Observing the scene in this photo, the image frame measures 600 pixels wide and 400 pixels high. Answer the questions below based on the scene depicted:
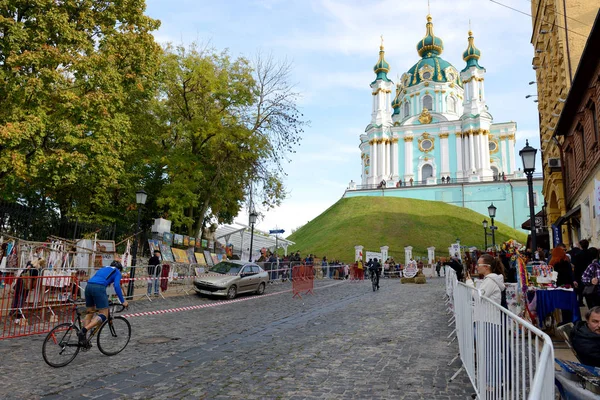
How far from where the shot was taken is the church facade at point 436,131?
7800 centimetres

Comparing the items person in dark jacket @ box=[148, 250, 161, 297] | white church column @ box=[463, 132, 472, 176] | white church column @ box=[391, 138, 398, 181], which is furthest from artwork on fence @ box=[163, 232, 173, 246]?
white church column @ box=[463, 132, 472, 176]

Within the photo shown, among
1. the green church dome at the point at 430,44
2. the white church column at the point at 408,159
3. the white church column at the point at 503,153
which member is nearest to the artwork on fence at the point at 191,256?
the white church column at the point at 408,159

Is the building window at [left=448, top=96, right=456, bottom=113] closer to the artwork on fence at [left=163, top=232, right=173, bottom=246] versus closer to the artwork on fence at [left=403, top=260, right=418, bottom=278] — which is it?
the artwork on fence at [left=403, top=260, right=418, bottom=278]

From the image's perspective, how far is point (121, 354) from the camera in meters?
7.97

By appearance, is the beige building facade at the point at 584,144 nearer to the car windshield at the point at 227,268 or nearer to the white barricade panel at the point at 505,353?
the white barricade panel at the point at 505,353

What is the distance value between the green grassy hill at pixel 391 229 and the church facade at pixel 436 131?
1186cm

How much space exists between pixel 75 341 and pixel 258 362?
3.11 metres

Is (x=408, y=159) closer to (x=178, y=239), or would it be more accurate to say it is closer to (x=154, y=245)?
(x=178, y=239)

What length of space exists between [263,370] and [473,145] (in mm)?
78018

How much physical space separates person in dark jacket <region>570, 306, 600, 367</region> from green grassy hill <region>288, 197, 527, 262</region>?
135 feet

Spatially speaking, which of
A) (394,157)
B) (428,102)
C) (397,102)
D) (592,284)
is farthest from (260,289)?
(397,102)

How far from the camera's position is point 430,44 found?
9006 cm

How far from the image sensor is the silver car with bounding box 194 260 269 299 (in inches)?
684

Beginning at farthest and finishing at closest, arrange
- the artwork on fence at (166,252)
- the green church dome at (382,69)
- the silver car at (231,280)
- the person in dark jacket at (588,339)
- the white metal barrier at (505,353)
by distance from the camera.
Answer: the green church dome at (382,69)
the artwork on fence at (166,252)
the silver car at (231,280)
the person in dark jacket at (588,339)
the white metal barrier at (505,353)
